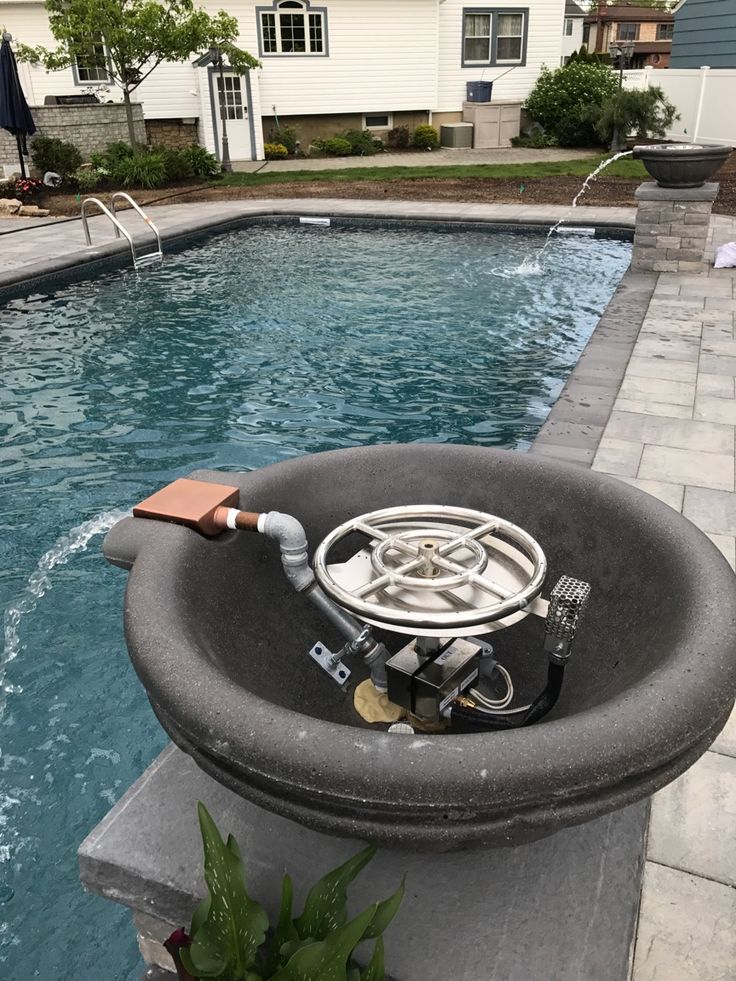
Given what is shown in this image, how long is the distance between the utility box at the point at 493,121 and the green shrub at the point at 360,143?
11.1 ft

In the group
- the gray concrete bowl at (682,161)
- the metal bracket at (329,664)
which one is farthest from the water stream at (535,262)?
the metal bracket at (329,664)

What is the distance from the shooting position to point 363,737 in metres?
1.43

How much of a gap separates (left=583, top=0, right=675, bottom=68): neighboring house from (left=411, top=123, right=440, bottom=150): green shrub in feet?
103

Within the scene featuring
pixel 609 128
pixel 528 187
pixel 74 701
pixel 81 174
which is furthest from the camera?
pixel 609 128

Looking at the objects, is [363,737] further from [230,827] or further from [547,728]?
[230,827]

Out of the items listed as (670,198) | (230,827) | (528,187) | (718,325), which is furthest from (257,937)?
(528,187)

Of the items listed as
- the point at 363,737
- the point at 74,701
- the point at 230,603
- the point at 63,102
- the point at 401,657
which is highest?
the point at 63,102

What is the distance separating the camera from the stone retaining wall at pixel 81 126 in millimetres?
18609

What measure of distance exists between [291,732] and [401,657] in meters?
0.74

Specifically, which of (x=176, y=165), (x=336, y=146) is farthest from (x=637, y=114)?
(x=176, y=165)

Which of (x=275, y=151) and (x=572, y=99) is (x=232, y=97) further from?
(x=572, y=99)

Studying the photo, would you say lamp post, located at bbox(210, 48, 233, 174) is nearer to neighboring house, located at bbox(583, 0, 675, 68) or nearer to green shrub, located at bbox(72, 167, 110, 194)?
green shrub, located at bbox(72, 167, 110, 194)

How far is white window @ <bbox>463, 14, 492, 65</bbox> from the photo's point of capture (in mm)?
23828

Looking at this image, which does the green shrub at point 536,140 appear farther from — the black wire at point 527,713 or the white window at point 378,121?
the black wire at point 527,713
